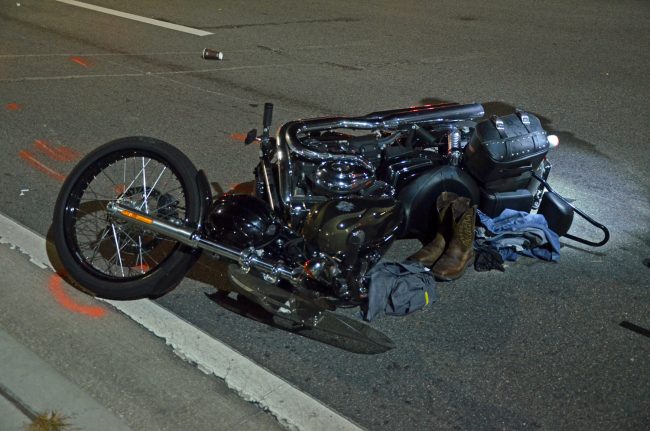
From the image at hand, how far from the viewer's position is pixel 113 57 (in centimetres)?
910

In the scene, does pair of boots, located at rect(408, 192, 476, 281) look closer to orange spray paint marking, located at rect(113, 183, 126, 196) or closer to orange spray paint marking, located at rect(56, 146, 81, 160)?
orange spray paint marking, located at rect(113, 183, 126, 196)

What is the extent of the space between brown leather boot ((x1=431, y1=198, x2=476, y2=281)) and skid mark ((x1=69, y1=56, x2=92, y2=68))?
5761 millimetres

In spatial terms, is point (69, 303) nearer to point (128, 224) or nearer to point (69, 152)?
point (128, 224)

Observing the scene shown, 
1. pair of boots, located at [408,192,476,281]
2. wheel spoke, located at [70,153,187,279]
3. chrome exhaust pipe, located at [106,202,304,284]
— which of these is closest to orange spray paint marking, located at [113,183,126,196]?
wheel spoke, located at [70,153,187,279]

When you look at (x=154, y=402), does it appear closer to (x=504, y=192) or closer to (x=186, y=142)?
(x=504, y=192)

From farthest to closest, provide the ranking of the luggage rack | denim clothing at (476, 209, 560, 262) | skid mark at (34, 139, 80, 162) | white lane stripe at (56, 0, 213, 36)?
white lane stripe at (56, 0, 213, 36), skid mark at (34, 139, 80, 162), the luggage rack, denim clothing at (476, 209, 560, 262)

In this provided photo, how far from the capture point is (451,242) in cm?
438

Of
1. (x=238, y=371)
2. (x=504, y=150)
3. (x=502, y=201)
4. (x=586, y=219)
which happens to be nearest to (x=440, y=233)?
(x=502, y=201)

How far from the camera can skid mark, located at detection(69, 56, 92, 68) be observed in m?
8.79

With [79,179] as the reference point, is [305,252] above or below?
below

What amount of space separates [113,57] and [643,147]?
19.3ft

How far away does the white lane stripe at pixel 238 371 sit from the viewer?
10.7ft

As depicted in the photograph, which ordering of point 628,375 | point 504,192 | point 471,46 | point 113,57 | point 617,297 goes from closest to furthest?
point 628,375, point 617,297, point 504,192, point 113,57, point 471,46

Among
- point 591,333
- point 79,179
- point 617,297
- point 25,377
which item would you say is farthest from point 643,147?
point 25,377
